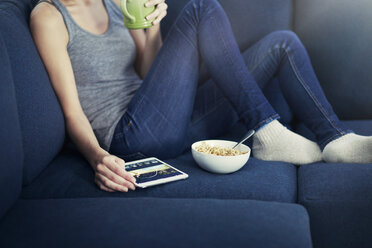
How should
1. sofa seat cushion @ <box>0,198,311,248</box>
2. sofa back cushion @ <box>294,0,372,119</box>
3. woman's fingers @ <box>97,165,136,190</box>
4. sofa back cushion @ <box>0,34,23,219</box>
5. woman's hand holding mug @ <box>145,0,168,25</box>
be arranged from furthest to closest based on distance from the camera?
sofa back cushion @ <box>294,0,372,119</box>
woman's hand holding mug @ <box>145,0,168,25</box>
woman's fingers @ <box>97,165,136,190</box>
sofa back cushion @ <box>0,34,23,219</box>
sofa seat cushion @ <box>0,198,311,248</box>

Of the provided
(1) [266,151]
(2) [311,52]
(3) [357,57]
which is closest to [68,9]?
(1) [266,151]

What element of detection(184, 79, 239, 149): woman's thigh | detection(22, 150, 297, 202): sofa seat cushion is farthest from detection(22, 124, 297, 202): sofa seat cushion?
detection(184, 79, 239, 149): woman's thigh

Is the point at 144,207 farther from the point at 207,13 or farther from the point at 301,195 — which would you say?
the point at 207,13

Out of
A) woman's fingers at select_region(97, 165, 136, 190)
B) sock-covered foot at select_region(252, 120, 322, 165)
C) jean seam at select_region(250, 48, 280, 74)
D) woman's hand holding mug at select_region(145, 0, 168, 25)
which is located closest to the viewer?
woman's fingers at select_region(97, 165, 136, 190)

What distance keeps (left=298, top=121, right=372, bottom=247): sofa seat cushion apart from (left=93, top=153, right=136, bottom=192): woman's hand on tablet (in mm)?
446

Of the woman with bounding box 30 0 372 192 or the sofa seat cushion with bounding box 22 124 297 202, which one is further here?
the woman with bounding box 30 0 372 192

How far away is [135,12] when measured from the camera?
101cm

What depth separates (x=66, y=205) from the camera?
31.6 inches

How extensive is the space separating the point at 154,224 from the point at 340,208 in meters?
0.47

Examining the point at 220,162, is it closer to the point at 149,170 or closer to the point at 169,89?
the point at 149,170

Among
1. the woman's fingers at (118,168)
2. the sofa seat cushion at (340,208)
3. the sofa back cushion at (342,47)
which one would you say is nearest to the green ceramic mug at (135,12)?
the woman's fingers at (118,168)

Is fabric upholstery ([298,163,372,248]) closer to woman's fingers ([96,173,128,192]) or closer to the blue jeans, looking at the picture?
the blue jeans

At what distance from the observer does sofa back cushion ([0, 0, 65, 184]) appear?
3.07 feet

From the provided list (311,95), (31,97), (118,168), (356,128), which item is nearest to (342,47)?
(356,128)
